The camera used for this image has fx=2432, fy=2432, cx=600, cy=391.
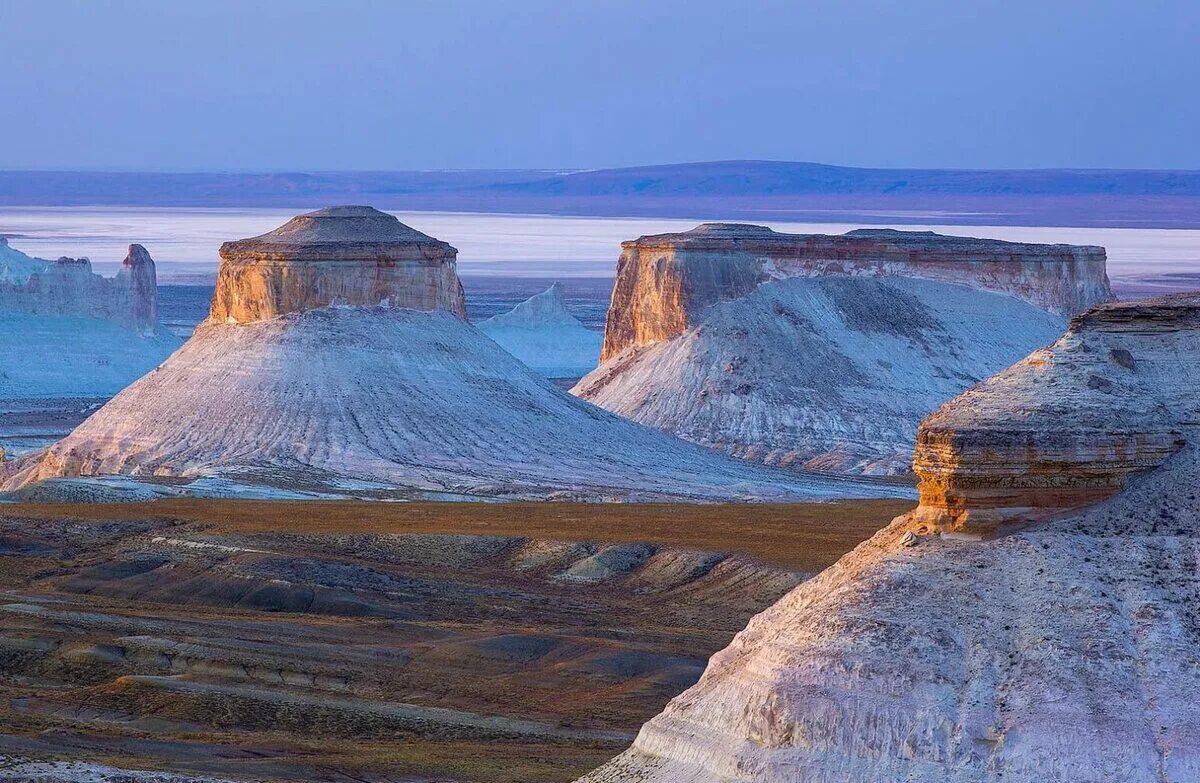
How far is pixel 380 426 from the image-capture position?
5550 centimetres

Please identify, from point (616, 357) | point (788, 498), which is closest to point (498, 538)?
point (788, 498)

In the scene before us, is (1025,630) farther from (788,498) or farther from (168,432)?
(168,432)

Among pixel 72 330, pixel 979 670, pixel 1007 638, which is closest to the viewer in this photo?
pixel 979 670

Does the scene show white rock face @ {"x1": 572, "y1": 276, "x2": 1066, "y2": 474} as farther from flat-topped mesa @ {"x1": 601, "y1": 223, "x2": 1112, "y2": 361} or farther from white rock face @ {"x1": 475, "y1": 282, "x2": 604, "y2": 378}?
white rock face @ {"x1": 475, "y1": 282, "x2": 604, "y2": 378}

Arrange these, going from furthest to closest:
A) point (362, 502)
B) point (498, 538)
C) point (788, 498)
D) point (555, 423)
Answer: point (555, 423) → point (788, 498) → point (362, 502) → point (498, 538)

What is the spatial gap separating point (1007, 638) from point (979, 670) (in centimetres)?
36

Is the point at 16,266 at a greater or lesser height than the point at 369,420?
greater

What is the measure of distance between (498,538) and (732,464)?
16352 mm

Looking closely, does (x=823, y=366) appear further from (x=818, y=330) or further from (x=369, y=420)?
(x=369, y=420)

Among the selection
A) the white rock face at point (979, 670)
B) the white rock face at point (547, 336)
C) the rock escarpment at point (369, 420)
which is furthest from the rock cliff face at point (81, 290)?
the white rock face at point (979, 670)

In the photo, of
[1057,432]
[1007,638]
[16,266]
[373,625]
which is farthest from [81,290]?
[1007,638]

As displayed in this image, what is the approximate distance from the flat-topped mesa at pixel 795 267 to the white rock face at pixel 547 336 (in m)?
36.8

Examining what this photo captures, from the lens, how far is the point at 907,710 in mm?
16812

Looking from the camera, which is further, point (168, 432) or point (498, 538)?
point (168, 432)
